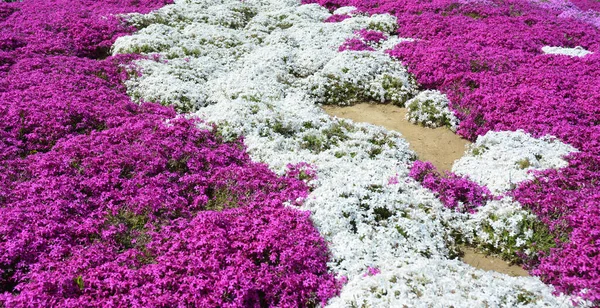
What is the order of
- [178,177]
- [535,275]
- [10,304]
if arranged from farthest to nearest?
[178,177], [535,275], [10,304]

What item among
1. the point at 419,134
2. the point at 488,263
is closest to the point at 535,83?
the point at 419,134

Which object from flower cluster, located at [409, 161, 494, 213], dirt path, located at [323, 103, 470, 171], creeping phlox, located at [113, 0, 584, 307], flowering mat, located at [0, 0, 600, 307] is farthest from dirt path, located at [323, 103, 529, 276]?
flower cluster, located at [409, 161, 494, 213]

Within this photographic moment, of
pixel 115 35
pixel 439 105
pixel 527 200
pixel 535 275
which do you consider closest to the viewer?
pixel 535 275

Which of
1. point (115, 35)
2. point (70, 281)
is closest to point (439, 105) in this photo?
point (70, 281)

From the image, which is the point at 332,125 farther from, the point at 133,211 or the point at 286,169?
the point at 133,211

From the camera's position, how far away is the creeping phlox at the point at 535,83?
9.41 m

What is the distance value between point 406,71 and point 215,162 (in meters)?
10.3

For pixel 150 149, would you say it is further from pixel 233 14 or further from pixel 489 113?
pixel 233 14

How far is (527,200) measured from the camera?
34.5 feet

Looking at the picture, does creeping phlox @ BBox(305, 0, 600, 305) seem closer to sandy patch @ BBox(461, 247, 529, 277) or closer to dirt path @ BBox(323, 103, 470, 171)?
sandy patch @ BBox(461, 247, 529, 277)

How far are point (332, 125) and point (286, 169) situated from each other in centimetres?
296

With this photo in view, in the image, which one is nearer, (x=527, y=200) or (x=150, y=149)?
(x=527, y=200)

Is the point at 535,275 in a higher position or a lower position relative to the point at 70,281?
lower

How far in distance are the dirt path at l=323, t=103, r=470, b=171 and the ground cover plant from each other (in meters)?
4.70
